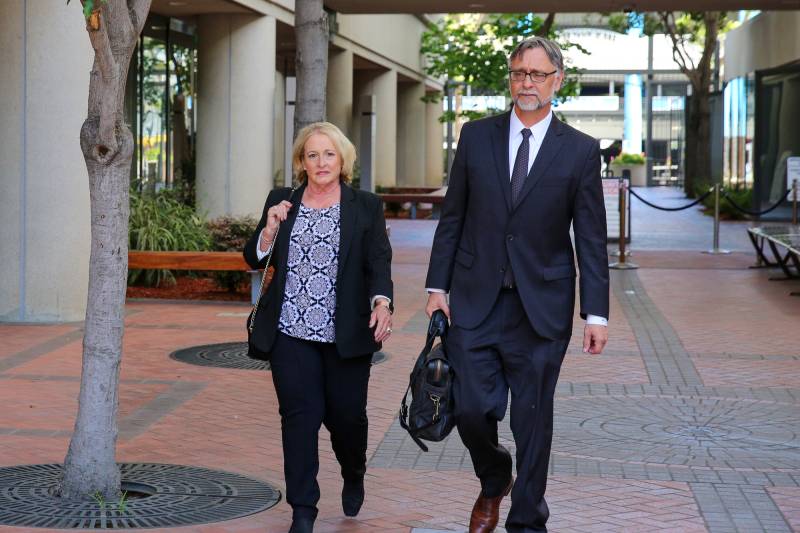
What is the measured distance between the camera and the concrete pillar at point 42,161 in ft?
40.9

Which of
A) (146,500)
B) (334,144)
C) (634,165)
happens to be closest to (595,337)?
(334,144)

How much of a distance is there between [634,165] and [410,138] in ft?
66.4

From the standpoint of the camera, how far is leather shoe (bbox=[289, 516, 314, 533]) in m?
5.36

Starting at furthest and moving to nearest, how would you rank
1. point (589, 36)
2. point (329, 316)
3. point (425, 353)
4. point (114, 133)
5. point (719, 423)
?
point (589, 36), point (719, 423), point (114, 133), point (329, 316), point (425, 353)

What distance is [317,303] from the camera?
541 centimetres

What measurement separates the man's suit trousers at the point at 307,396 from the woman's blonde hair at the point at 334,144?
694 mm

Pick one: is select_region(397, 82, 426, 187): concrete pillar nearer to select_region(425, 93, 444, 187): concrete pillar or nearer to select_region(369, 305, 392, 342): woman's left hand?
select_region(425, 93, 444, 187): concrete pillar

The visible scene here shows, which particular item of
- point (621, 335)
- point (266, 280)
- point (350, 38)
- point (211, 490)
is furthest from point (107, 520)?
point (350, 38)

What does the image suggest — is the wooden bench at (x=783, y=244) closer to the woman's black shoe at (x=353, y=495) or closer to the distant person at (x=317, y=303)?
the woman's black shoe at (x=353, y=495)

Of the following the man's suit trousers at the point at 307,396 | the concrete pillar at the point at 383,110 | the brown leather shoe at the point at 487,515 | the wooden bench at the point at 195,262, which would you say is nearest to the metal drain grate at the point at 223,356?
the wooden bench at the point at 195,262

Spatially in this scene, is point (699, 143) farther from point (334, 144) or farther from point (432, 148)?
point (334, 144)

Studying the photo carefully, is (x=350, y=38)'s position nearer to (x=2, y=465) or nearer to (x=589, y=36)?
(x=2, y=465)

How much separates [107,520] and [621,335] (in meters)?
Result: 7.16

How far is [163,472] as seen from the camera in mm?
6672
